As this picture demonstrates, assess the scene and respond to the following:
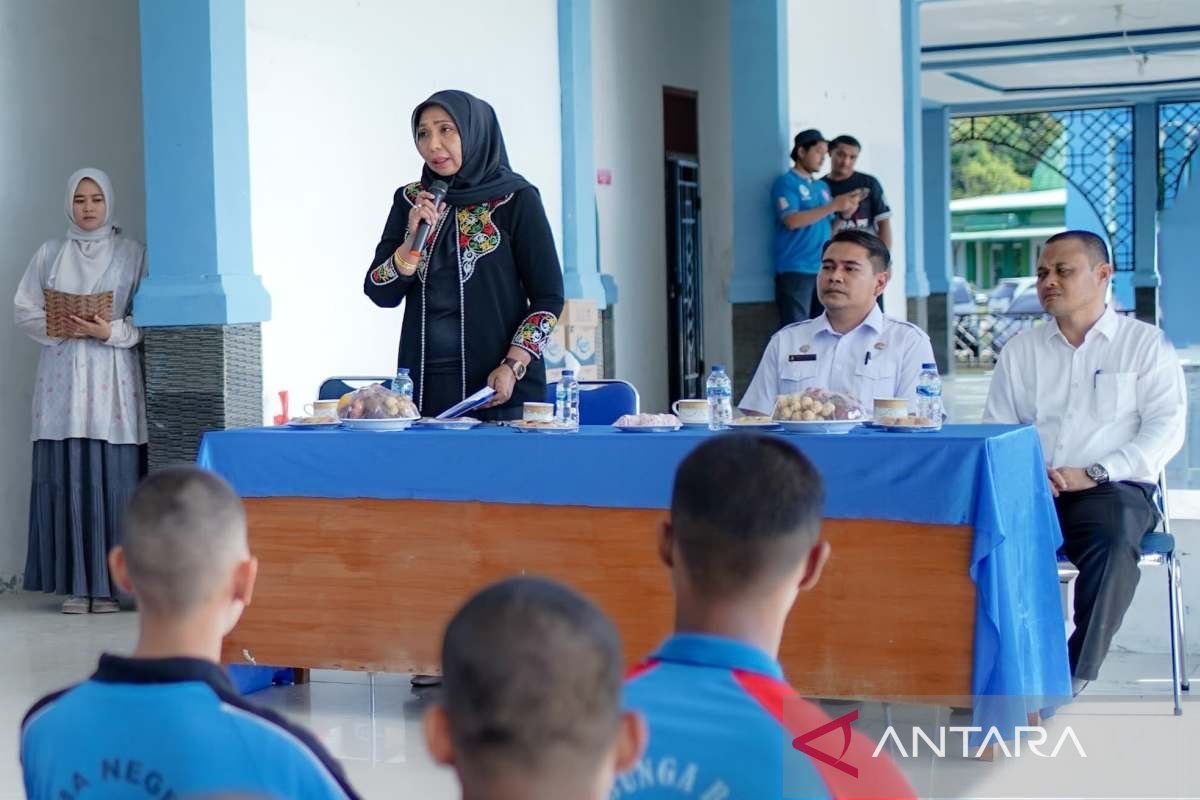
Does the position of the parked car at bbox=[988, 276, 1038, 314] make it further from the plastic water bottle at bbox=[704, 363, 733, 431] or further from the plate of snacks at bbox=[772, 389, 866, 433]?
the plate of snacks at bbox=[772, 389, 866, 433]

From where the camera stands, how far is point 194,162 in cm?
530

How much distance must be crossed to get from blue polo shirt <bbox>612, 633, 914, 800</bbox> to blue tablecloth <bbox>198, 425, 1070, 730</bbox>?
1.79 metres

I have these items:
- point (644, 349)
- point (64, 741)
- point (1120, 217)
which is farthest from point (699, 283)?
point (1120, 217)

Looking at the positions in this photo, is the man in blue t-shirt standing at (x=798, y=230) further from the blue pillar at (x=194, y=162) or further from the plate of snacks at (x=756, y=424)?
the plate of snacks at (x=756, y=424)

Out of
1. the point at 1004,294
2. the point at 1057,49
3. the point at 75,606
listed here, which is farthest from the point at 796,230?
the point at 1004,294

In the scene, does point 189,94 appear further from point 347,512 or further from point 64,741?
point 64,741

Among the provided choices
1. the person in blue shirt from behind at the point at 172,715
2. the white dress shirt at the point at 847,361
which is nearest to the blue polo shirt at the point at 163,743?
the person in blue shirt from behind at the point at 172,715

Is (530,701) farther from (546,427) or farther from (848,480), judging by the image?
(546,427)

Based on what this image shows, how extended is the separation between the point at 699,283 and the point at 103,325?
5.76 m

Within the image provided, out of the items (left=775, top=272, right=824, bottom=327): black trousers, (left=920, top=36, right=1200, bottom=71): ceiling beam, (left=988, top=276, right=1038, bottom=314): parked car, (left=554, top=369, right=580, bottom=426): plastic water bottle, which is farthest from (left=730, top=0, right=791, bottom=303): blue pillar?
(left=988, top=276, right=1038, bottom=314): parked car

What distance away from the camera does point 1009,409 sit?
424 cm

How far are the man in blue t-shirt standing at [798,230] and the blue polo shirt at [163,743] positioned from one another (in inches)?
298

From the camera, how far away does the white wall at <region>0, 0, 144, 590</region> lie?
625 cm

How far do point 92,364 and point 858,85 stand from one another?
709 cm
